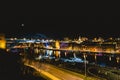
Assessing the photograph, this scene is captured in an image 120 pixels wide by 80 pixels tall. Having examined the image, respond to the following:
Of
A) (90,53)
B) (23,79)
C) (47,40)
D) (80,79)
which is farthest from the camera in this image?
(47,40)

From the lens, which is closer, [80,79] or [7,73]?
[7,73]

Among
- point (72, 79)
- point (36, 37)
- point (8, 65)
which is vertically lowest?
point (72, 79)

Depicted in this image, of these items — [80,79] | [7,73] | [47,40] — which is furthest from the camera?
[47,40]

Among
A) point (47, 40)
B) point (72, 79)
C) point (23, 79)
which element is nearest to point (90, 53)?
point (47, 40)

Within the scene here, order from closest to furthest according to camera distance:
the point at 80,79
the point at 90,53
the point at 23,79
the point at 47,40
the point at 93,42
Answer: the point at 23,79 < the point at 80,79 < the point at 90,53 < the point at 47,40 < the point at 93,42

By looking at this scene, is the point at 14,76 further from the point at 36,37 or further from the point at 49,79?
the point at 36,37

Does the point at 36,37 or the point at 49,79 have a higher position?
the point at 36,37

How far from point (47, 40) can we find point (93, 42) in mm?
34952

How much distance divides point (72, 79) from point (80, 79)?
1.23 metres

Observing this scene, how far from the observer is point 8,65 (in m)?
26.2

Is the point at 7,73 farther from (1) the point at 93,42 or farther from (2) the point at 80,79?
(1) the point at 93,42

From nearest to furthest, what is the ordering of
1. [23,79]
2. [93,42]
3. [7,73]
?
[7,73]
[23,79]
[93,42]

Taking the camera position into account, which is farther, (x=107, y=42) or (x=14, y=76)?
(x=107, y=42)

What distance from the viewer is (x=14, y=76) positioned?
84.3 ft
